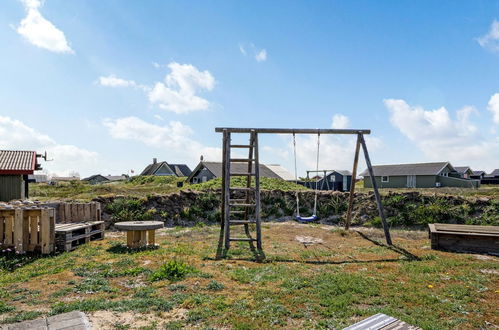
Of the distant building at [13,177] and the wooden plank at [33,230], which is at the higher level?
the distant building at [13,177]

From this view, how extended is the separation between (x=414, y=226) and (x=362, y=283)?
8.32 meters

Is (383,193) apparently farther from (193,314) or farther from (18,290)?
(18,290)

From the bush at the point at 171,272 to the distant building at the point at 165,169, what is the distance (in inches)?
2242

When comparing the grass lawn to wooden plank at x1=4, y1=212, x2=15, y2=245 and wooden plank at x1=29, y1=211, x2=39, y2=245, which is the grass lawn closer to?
wooden plank at x1=29, y1=211, x2=39, y2=245

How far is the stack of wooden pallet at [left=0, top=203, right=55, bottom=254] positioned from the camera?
7.95m

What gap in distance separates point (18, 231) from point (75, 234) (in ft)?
5.64

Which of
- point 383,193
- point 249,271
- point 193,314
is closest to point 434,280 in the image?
point 249,271

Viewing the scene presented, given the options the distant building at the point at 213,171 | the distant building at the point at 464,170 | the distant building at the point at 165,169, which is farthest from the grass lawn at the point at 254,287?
the distant building at the point at 165,169

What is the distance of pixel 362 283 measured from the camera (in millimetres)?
5695

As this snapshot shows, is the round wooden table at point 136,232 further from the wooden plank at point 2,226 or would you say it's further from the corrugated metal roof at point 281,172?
the corrugated metal roof at point 281,172

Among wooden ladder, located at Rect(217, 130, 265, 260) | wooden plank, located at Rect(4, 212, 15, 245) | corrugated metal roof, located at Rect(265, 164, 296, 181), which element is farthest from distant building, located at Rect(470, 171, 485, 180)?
wooden plank, located at Rect(4, 212, 15, 245)

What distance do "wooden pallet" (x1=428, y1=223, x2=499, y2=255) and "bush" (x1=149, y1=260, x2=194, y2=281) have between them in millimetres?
6906

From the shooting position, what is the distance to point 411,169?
41.6 metres

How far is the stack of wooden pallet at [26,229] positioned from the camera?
7945 millimetres
